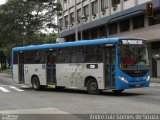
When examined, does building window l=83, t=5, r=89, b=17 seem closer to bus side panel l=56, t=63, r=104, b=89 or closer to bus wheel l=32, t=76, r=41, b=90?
bus wheel l=32, t=76, r=41, b=90

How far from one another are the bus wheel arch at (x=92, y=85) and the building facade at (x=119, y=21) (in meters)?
18.1

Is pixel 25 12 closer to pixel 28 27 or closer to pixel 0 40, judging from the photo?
pixel 28 27

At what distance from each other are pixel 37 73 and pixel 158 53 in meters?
19.2

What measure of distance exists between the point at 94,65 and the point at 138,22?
22.8 m

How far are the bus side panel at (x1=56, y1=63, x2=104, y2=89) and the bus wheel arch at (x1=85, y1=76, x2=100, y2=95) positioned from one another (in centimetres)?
20

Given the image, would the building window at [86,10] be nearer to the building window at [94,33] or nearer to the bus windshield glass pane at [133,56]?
the building window at [94,33]

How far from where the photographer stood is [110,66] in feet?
63.5

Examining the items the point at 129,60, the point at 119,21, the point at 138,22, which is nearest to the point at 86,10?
the point at 119,21

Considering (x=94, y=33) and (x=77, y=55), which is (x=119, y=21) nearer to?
(x=94, y=33)

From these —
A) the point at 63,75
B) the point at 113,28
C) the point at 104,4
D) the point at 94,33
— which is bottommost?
the point at 63,75

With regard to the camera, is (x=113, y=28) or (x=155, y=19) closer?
(x=155, y=19)

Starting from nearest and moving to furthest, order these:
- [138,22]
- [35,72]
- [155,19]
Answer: [35,72]
[155,19]
[138,22]

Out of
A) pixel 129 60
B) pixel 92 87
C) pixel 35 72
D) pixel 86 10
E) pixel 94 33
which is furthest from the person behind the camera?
pixel 86 10

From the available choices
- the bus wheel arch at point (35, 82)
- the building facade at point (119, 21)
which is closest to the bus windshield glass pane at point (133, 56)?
the bus wheel arch at point (35, 82)
